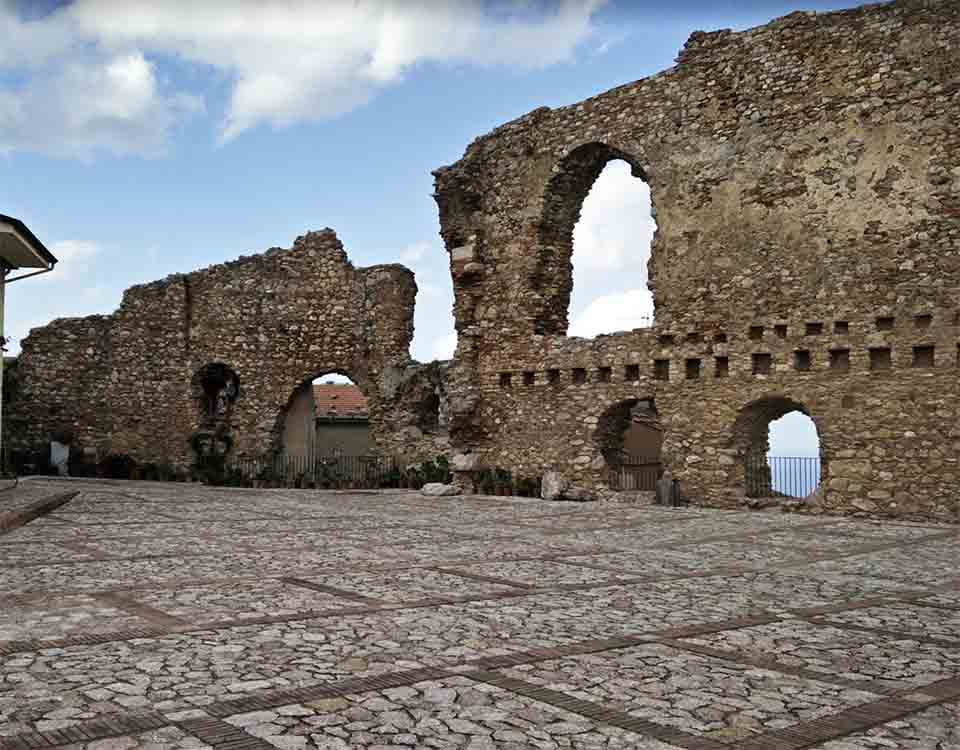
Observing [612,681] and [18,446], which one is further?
[18,446]

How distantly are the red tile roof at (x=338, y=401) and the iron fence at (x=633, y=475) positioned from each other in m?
13.5

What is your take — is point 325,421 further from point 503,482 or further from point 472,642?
point 472,642

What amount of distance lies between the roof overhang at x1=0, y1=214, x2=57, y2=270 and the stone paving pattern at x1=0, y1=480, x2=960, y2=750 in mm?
5910

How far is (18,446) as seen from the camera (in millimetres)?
24031

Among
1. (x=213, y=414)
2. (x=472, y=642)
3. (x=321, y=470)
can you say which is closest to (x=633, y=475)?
(x=321, y=470)

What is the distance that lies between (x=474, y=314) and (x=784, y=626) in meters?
14.2

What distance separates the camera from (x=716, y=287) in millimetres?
16078

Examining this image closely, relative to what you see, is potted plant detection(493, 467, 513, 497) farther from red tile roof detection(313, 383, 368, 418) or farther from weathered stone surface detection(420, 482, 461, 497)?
red tile roof detection(313, 383, 368, 418)

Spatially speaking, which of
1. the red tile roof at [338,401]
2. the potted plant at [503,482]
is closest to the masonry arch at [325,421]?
the red tile roof at [338,401]

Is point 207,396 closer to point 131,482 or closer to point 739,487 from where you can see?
point 131,482

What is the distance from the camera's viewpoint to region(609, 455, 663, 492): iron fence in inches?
698

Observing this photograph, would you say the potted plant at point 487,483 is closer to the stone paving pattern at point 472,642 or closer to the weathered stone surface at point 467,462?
the weathered stone surface at point 467,462

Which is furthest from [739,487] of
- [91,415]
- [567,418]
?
[91,415]

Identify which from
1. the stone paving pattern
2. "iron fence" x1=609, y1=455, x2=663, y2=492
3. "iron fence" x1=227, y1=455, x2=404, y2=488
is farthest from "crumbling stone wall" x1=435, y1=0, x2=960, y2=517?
the stone paving pattern
